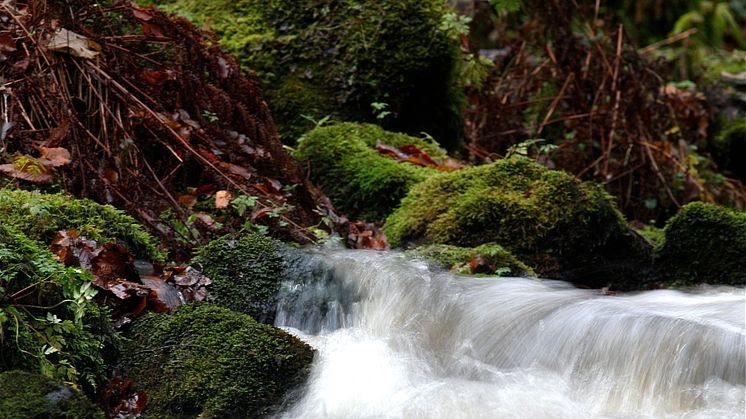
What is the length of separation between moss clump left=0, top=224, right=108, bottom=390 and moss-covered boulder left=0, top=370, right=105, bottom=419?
0.73 feet

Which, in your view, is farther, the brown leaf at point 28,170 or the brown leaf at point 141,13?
the brown leaf at point 141,13

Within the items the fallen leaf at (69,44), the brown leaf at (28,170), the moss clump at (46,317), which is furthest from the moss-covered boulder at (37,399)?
the fallen leaf at (69,44)

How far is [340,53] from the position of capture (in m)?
7.05

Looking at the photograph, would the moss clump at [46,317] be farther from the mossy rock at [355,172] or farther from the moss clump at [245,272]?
the mossy rock at [355,172]

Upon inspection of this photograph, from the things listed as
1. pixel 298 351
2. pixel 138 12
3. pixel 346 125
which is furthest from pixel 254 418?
pixel 346 125

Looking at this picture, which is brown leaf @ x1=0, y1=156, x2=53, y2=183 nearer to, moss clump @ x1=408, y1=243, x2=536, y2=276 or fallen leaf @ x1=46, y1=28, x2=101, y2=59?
fallen leaf @ x1=46, y1=28, x2=101, y2=59

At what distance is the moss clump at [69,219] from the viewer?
12.6 feet

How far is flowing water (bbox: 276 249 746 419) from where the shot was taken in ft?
10.7

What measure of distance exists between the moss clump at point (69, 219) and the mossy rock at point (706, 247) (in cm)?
299

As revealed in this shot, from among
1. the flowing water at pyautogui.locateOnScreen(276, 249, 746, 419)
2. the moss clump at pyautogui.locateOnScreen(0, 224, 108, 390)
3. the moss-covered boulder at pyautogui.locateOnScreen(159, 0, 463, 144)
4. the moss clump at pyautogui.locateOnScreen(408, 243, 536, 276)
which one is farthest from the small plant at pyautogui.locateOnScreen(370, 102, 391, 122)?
the moss clump at pyautogui.locateOnScreen(0, 224, 108, 390)

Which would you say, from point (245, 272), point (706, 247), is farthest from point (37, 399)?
point (706, 247)

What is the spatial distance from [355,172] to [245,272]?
1.90 meters

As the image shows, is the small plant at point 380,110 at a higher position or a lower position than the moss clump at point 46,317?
higher

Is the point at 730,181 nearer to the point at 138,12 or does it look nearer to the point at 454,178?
the point at 454,178
